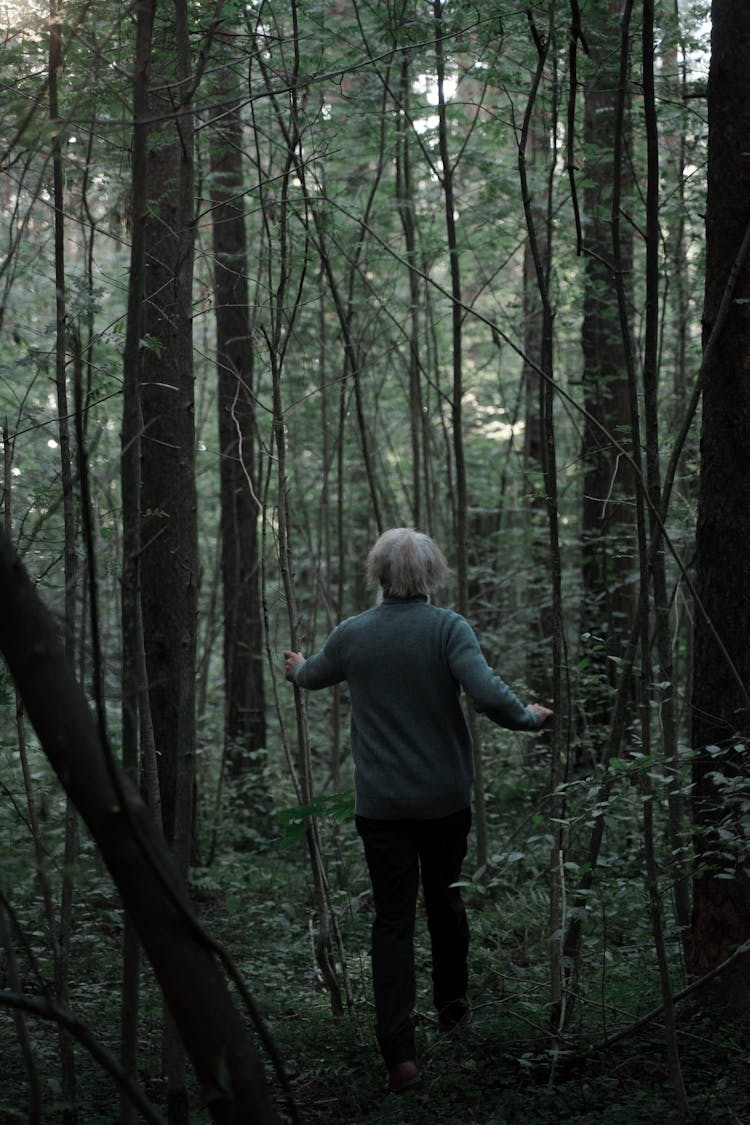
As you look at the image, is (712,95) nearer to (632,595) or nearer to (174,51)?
(174,51)

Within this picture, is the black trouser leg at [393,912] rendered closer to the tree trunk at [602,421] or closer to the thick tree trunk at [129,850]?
the thick tree trunk at [129,850]

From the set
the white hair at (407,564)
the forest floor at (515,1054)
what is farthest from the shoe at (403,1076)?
the white hair at (407,564)

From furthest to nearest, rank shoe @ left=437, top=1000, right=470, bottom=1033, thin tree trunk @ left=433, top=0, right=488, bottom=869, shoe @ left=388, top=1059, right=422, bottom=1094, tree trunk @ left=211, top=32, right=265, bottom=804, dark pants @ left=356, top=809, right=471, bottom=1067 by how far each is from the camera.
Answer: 1. tree trunk @ left=211, top=32, right=265, bottom=804
2. thin tree trunk @ left=433, top=0, right=488, bottom=869
3. shoe @ left=437, top=1000, right=470, bottom=1033
4. dark pants @ left=356, top=809, right=471, bottom=1067
5. shoe @ left=388, top=1059, right=422, bottom=1094

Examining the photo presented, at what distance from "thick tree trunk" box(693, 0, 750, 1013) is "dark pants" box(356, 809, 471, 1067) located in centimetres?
84

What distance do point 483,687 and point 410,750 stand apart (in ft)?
1.27

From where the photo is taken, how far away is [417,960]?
492 cm

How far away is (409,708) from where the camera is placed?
3623 mm

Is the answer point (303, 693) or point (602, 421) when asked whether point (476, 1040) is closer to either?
point (303, 693)

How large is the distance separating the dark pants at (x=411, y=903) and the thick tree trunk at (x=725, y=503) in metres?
0.84

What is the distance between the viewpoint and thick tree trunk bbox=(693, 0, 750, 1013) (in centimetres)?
338

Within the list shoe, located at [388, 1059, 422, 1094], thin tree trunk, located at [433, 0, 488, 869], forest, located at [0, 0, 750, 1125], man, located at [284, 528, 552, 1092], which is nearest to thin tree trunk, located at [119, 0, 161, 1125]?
forest, located at [0, 0, 750, 1125]

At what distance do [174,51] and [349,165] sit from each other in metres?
6.41

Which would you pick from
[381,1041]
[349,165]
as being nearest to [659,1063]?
[381,1041]

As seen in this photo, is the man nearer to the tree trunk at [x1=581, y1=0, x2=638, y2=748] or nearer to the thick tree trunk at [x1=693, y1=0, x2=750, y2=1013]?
the thick tree trunk at [x1=693, y1=0, x2=750, y2=1013]
